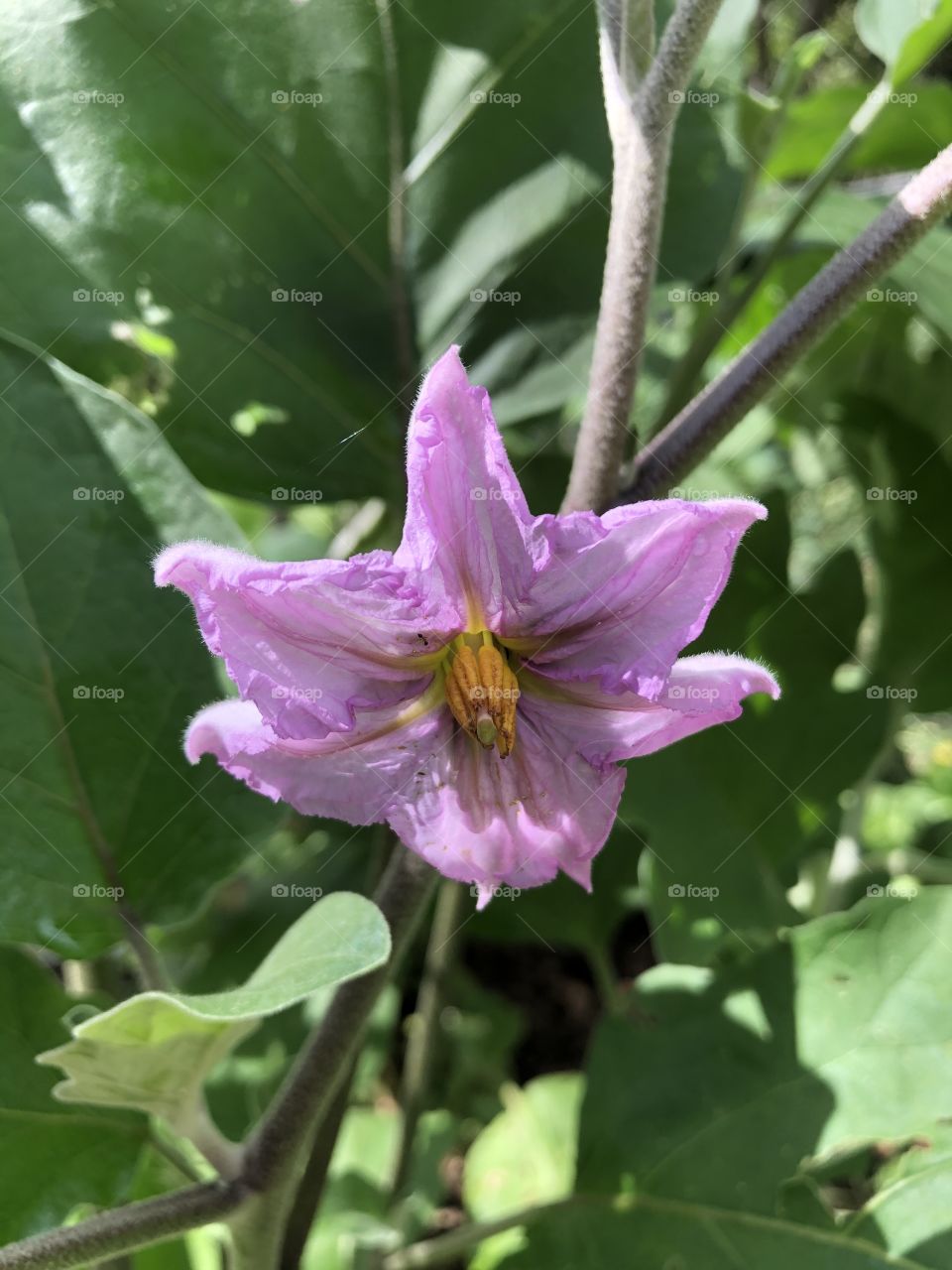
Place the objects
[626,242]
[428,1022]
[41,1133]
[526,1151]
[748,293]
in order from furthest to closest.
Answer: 1. [526,1151]
2. [428,1022]
3. [748,293]
4. [41,1133]
5. [626,242]

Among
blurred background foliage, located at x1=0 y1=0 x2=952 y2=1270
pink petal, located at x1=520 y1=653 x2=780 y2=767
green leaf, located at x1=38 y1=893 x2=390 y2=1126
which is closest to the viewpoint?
green leaf, located at x1=38 y1=893 x2=390 y2=1126

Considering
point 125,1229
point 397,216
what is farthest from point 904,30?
point 125,1229

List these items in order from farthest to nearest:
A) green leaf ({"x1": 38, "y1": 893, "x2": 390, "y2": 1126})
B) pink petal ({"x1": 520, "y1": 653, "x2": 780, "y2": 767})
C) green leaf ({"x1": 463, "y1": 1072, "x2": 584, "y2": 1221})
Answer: green leaf ({"x1": 463, "y1": 1072, "x2": 584, "y2": 1221}) < pink petal ({"x1": 520, "y1": 653, "x2": 780, "y2": 767}) < green leaf ({"x1": 38, "y1": 893, "x2": 390, "y2": 1126})

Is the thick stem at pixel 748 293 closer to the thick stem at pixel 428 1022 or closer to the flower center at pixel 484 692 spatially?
the flower center at pixel 484 692

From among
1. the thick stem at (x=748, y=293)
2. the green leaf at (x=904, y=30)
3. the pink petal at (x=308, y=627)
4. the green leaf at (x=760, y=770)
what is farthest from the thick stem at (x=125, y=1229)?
the green leaf at (x=904, y=30)

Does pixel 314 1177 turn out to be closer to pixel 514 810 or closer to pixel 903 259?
pixel 514 810

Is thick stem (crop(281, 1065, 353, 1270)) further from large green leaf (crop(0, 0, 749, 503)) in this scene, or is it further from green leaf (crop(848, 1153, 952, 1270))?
large green leaf (crop(0, 0, 749, 503))

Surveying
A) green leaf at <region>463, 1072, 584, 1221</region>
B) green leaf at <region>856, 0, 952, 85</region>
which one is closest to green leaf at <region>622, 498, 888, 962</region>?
green leaf at <region>856, 0, 952, 85</region>
